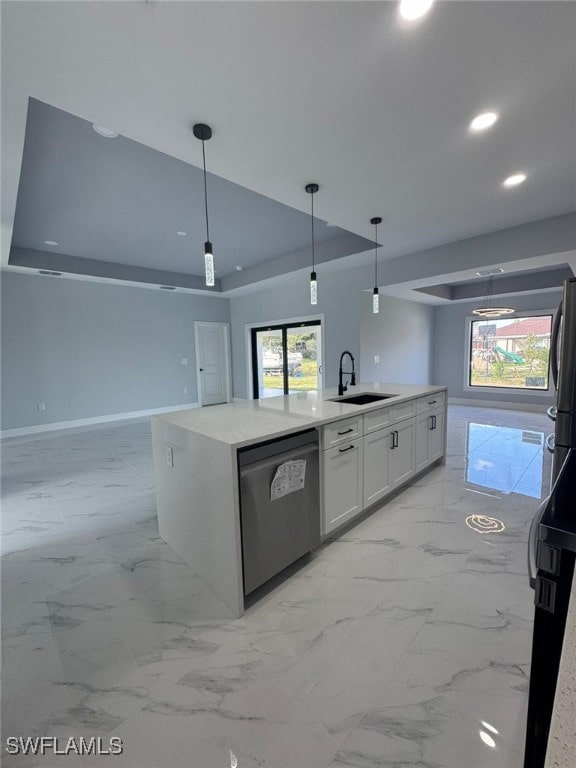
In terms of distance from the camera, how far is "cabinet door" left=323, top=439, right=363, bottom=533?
7.29ft

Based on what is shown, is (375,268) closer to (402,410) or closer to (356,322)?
(356,322)

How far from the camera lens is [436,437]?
3.66 meters

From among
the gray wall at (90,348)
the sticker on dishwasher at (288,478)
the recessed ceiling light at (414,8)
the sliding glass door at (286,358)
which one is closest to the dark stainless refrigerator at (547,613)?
the sticker on dishwasher at (288,478)

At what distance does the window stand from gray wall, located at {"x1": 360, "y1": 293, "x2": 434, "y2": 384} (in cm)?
101

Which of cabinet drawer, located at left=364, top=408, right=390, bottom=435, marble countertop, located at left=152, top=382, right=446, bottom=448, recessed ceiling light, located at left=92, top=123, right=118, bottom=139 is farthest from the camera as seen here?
cabinet drawer, located at left=364, top=408, right=390, bottom=435

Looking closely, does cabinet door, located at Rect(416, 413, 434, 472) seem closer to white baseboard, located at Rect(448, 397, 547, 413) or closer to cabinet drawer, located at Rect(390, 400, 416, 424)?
cabinet drawer, located at Rect(390, 400, 416, 424)

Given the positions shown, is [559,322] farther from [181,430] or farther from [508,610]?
[181,430]

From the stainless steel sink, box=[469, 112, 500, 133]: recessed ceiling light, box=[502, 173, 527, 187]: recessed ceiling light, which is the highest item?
box=[502, 173, 527, 187]: recessed ceiling light

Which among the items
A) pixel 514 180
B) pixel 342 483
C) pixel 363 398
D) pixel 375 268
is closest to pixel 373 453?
pixel 342 483

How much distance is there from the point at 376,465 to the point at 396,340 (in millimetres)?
4381

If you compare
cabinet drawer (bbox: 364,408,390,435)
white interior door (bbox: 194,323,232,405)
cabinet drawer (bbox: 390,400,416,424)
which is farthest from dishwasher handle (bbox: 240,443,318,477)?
white interior door (bbox: 194,323,232,405)

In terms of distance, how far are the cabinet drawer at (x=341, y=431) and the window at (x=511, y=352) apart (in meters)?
6.17

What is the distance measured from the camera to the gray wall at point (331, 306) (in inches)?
221

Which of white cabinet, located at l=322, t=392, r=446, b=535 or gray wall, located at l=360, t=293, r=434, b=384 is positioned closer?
white cabinet, located at l=322, t=392, r=446, b=535
